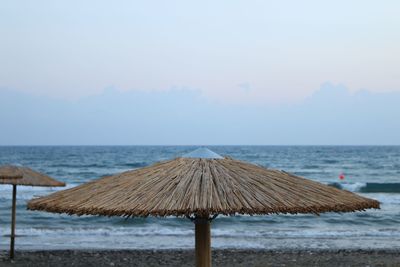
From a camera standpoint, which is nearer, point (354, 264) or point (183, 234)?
point (354, 264)

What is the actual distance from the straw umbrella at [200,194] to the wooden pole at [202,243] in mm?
56

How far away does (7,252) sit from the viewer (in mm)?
11211

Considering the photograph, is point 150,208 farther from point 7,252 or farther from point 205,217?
point 7,252

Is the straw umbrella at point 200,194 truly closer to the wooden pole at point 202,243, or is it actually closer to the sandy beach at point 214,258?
the wooden pole at point 202,243

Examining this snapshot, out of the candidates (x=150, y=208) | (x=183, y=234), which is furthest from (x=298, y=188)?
(x=183, y=234)

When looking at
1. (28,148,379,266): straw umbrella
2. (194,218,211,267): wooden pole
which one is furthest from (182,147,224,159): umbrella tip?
(194,218,211,267): wooden pole

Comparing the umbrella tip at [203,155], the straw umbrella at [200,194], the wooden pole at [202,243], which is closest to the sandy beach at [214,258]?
the wooden pole at [202,243]

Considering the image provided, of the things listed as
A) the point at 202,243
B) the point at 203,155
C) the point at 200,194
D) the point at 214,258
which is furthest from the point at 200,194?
the point at 214,258

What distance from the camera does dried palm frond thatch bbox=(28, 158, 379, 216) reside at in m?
3.61

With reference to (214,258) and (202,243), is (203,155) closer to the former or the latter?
(202,243)

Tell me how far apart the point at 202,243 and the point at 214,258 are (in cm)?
664

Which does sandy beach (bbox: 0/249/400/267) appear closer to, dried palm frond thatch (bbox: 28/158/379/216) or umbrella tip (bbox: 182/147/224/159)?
umbrella tip (bbox: 182/147/224/159)

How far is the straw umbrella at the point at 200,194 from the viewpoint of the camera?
3615 millimetres

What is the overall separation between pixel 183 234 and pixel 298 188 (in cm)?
1119
